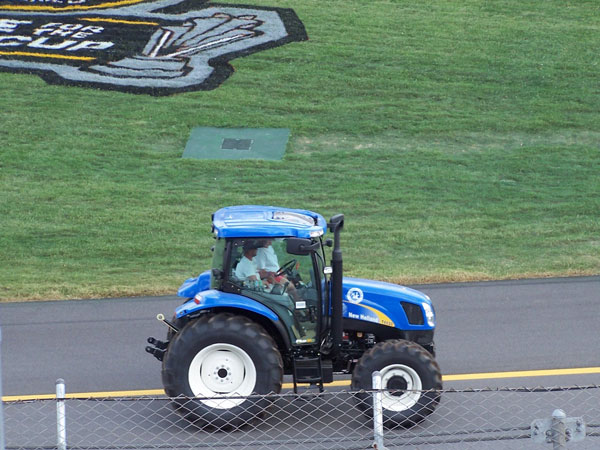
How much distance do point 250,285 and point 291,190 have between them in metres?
9.30

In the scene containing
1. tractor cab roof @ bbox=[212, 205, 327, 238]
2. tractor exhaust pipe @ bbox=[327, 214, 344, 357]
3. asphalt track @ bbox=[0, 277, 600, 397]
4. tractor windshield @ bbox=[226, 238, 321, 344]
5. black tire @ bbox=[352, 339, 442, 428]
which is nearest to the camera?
tractor exhaust pipe @ bbox=[327, 214, 344, 357]

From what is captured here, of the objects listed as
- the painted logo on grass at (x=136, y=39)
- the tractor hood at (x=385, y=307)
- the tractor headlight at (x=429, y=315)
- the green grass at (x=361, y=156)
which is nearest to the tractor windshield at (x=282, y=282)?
the tractor hood at (x=385, y=307)

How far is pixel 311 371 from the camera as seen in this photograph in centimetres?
809

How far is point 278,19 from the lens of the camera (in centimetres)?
2559

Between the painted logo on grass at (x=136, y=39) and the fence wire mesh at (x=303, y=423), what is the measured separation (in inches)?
577

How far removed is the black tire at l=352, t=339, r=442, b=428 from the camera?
7828 millimetres

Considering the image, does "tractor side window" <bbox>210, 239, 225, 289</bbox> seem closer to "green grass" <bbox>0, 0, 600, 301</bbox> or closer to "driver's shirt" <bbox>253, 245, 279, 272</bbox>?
"driver's shirt" <bbox>253, 245, 279, 272</bbox>

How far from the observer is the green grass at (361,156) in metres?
14.2

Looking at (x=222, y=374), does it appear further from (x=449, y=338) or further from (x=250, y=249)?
(x=449, y=338)

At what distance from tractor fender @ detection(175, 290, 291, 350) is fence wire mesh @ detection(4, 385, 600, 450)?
66 centimetres

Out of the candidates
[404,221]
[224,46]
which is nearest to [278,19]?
[224,46]

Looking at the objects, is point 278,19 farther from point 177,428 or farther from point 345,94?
point 177,428

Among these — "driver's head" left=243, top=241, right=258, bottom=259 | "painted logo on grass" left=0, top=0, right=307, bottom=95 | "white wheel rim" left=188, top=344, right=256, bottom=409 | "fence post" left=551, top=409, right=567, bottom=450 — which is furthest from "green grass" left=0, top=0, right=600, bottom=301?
"fence post" left=551, top=409, right=567, bottom=450

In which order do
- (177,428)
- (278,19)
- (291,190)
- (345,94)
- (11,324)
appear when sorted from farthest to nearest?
(278,19), (345,94), (291,190), (11,324), (177,428)
